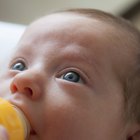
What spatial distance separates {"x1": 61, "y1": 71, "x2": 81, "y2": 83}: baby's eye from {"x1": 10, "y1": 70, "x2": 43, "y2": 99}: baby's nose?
0.07 meters

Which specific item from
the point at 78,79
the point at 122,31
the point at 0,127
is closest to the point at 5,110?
the point at 0,127

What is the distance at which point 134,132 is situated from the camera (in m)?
0.93

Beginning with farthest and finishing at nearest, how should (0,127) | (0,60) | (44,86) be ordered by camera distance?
(0,60), (44,86), (0,127)

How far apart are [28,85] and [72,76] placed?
11 centimetres

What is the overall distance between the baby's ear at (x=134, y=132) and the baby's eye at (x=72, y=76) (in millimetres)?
154

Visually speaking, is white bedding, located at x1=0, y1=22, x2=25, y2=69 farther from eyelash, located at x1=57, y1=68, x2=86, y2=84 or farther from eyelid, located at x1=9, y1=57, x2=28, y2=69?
eyelash, located at x1=57, y1=68, x2=86, y2=84

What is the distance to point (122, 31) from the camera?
0.97 m

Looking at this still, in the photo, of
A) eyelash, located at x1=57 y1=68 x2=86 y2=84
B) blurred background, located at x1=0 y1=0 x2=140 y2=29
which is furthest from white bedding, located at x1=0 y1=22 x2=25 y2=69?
blurred background, located at x1=0 y1=0 x2=140 y2=29

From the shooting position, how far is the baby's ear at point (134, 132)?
93cm

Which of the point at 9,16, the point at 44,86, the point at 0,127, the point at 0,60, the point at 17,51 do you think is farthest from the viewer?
the point at 9,16

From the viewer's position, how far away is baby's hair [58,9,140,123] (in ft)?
3.01

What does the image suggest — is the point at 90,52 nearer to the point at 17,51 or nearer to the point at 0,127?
the point at 17,51

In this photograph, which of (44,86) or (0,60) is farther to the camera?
(0,60)

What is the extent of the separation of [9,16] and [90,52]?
1.29m
